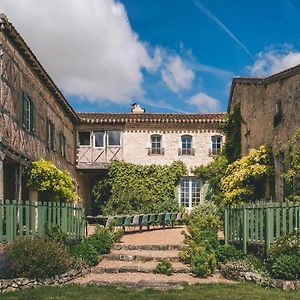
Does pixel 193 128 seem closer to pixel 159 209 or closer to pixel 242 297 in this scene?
pixel 159 209

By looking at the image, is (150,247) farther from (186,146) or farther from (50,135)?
(186,146)

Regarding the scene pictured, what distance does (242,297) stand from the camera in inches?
337

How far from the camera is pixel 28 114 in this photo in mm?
17641

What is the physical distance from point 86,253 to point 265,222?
4362 millimetres

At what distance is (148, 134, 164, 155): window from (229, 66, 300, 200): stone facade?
311 inches

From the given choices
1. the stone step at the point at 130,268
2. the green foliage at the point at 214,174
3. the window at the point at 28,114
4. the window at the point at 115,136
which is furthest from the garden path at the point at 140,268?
the window at the point at 115,136

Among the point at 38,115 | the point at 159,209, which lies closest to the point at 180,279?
the point at 38,115

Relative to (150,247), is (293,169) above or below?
above

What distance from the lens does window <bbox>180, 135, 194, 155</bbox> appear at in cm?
2916

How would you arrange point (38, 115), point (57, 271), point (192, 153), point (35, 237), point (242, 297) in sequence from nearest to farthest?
point (242, 297), point (57, 271), point (35, 237), point (38, 115), point (192, 153)

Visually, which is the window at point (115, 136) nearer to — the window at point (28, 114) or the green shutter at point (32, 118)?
the green shutter at point (32, 118)

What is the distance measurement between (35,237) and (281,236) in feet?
18.0


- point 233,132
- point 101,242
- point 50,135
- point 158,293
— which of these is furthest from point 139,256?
point 233,132

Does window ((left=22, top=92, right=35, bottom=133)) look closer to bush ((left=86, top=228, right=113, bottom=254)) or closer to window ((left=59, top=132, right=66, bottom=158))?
bush ((left=86, top=228, right=113, bottom=254))
